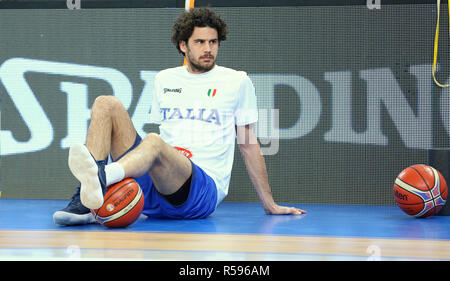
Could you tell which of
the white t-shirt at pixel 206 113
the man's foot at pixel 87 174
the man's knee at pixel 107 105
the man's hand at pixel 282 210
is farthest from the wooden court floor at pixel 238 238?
the man's knee at pixel 107 105

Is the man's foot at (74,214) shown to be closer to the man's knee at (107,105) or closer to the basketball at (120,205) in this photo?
the basketball at (120,205)

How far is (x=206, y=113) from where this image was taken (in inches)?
139

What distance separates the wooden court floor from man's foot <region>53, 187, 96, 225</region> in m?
0.04

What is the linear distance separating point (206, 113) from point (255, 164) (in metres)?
0.42

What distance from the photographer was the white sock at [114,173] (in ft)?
9.14

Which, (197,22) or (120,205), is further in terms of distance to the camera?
(197,22)

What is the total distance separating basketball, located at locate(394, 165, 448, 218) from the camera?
3.54 metres

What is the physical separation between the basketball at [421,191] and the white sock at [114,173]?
171cm

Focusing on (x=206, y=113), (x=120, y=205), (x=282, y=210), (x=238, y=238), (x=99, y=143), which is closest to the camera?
(x=238, y=238)

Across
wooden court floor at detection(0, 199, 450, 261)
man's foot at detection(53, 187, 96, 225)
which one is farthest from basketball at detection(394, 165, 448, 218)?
man's foot at detection(53, 187, 96, 225)

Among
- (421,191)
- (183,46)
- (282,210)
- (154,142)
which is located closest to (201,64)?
(183,46)

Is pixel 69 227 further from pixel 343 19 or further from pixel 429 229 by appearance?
pixel 343 19

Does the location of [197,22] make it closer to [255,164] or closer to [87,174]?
[255,164]
